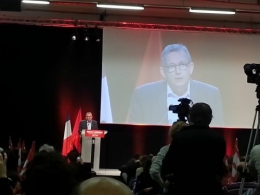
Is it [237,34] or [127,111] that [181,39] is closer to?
[237,34]

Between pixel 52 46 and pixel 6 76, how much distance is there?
4.11 feet

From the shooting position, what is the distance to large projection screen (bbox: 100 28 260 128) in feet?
37.3

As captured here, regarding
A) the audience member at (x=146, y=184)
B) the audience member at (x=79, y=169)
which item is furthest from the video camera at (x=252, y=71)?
the audience member at (x=79, y=169)

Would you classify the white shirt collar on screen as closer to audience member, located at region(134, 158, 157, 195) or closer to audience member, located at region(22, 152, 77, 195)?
audience member, located at region(134, 158, 157, 195)

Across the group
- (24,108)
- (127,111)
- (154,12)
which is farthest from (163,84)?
(24,108)

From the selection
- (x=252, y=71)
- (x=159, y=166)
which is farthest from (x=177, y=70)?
(x=159, y=166)

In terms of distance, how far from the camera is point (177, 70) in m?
11.3

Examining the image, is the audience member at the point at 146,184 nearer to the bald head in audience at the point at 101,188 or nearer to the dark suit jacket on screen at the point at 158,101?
the bald head in audience at the point at 101,188

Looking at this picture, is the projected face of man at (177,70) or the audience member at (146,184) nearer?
the audience member at (146,184)

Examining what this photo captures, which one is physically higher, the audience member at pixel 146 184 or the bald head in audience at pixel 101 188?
the bald head in audience at pixel 101 188

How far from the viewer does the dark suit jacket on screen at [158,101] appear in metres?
11.4

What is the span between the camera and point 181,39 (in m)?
11.7

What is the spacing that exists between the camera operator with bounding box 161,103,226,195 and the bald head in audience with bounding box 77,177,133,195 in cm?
171

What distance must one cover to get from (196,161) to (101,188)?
176cm
